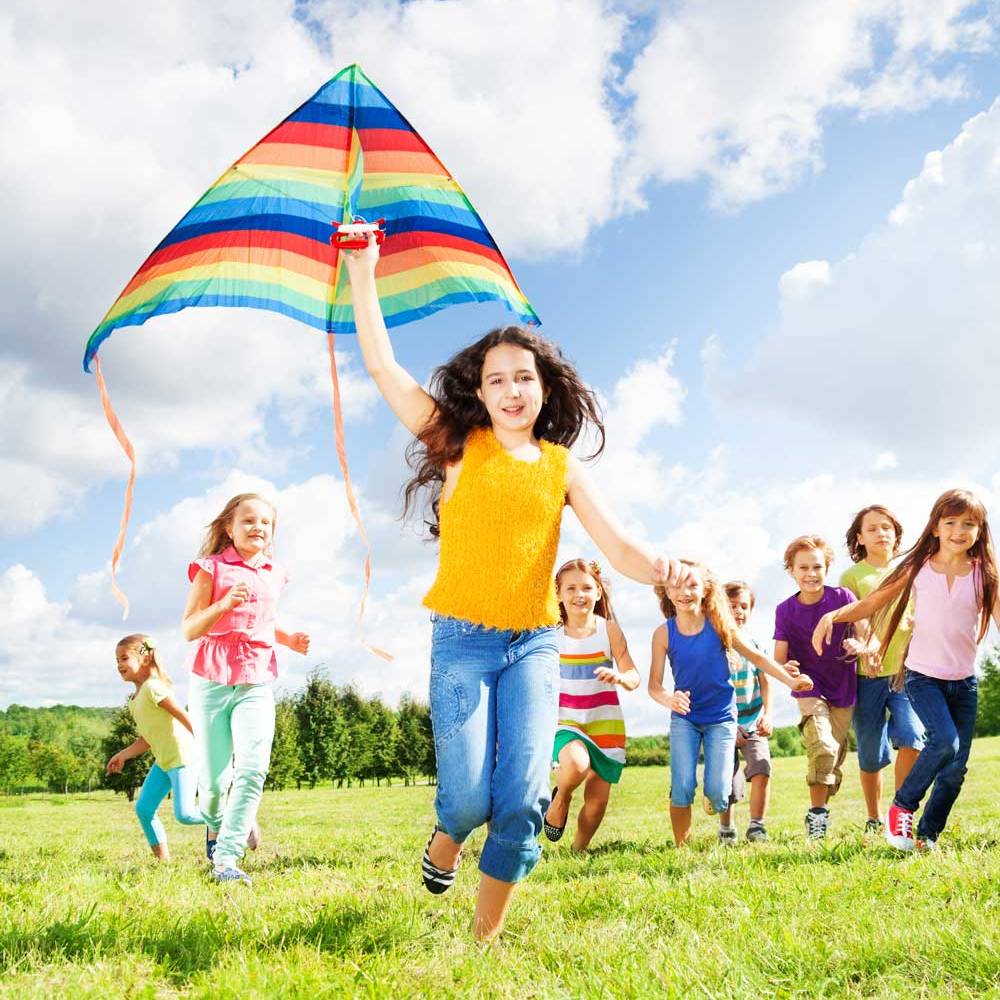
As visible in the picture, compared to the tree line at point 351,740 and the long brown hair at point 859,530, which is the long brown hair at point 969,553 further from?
the tree line at point 351,740

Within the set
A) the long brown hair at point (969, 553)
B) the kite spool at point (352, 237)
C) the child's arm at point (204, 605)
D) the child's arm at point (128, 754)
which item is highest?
the kite spool at point (352, 237)

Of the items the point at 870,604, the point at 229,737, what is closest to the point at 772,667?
the point at 870,604

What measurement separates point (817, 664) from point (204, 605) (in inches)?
200

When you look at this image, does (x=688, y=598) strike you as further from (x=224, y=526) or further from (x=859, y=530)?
(x=224, y=526)

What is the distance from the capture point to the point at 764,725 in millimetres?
8641

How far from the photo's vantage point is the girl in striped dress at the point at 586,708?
7.46 meters

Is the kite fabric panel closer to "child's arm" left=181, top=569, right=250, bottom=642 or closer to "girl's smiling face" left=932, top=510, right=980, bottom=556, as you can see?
"child's arm" left=181, top=569, right=250, bottom=642

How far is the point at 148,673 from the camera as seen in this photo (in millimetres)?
8594

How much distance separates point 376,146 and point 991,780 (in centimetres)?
1777

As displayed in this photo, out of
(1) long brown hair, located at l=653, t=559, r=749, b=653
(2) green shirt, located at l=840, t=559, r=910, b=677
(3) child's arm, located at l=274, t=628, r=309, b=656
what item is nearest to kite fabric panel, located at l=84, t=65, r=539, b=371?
(3) child's arm, located at l=274, t=628, r=309, b=656

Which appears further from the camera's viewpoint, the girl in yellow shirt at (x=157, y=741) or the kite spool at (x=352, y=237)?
the girl in yellow shirt at (x=157, y=741)

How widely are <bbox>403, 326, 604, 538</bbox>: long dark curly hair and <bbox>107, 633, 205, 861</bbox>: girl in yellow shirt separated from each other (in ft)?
14.3

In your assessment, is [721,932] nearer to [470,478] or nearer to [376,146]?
[470,478]

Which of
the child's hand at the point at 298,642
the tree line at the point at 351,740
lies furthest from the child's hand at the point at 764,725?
the tree line at the point at 351,740
